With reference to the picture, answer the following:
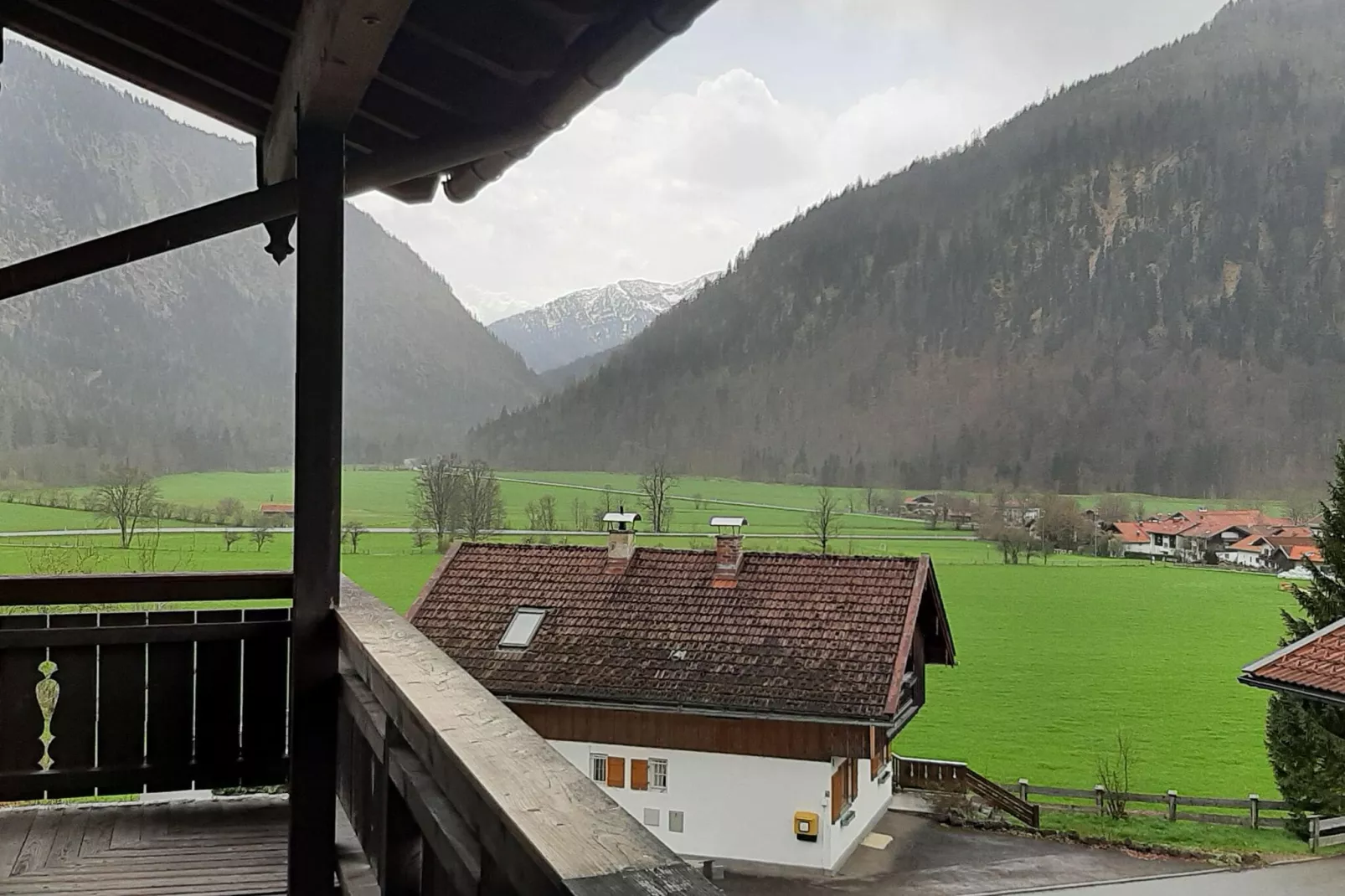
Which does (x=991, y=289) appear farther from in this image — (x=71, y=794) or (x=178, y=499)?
(x=71, y=794)

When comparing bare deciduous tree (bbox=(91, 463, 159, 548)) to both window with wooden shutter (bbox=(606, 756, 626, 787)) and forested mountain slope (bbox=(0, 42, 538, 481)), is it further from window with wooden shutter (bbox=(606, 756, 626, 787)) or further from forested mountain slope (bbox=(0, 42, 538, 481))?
window with wooden shutter (bbox=(606, 756, 626, 787))

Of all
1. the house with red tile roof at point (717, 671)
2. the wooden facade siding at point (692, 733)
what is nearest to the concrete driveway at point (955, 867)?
the house with red tile roof at point (717, 671)

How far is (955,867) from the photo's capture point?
1186cm

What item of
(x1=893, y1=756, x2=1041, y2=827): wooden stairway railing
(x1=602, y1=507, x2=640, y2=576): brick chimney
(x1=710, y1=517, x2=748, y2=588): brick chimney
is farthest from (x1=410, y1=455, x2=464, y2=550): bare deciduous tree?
(x1=710, y1=517, x2=748, y2=588): brick chimney

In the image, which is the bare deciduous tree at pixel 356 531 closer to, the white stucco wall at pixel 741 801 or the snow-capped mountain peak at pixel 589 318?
the white stucco wall at pixel 741 801

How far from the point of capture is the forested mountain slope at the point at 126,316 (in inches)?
546

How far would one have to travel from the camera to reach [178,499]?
1770cm

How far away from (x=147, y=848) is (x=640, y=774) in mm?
9505

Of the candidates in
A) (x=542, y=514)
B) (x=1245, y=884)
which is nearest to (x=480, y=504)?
(x=542, y=514)

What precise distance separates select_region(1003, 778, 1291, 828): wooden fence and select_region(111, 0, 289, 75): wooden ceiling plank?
15.6 m

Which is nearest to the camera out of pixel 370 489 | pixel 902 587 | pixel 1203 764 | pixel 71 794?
pixel 71 794

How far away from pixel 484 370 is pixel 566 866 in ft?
96.2

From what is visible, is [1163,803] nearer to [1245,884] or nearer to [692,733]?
[1245,884]

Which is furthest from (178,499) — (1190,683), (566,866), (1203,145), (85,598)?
(1203,145)
